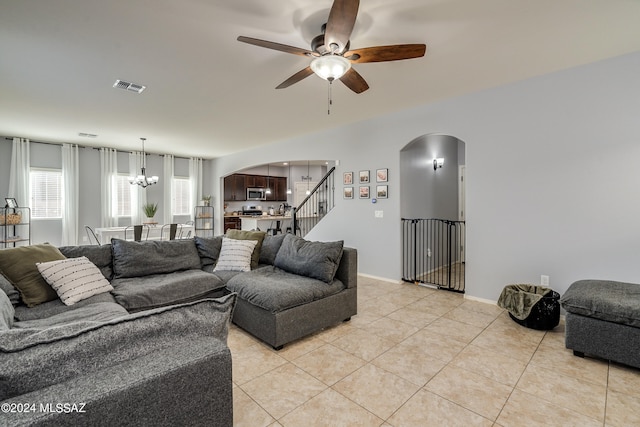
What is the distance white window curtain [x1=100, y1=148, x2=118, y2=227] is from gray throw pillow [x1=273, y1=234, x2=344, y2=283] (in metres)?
6.26

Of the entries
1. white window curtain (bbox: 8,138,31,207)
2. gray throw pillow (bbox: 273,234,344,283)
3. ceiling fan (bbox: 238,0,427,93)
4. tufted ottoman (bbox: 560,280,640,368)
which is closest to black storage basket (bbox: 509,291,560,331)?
tufted ottoman (bbox: 560,280,640,368)

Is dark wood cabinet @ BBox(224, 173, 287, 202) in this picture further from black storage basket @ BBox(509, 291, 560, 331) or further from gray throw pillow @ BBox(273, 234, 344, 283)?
black storage basket @ BBox(509, 291, 560, 331)

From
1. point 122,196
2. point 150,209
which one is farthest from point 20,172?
point 150,209

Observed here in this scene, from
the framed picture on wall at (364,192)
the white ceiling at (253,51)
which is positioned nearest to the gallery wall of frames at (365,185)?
the framed picture on wall at (364,192)

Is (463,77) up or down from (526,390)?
up

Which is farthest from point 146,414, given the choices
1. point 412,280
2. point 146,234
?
point 146,234

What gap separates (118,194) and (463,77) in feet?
26.8

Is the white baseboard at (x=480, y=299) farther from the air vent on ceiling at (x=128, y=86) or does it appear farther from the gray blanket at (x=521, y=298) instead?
the air vent on ceiling at (x=128, y=86)

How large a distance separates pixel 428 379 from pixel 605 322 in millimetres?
1484

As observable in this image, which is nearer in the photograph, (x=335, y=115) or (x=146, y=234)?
(x=335, y=115)

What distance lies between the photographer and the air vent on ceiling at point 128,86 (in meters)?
3.49

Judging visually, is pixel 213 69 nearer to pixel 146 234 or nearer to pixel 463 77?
pixel 463 77

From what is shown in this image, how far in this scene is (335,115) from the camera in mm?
4840

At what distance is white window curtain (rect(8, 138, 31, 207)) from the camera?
20.6ft
